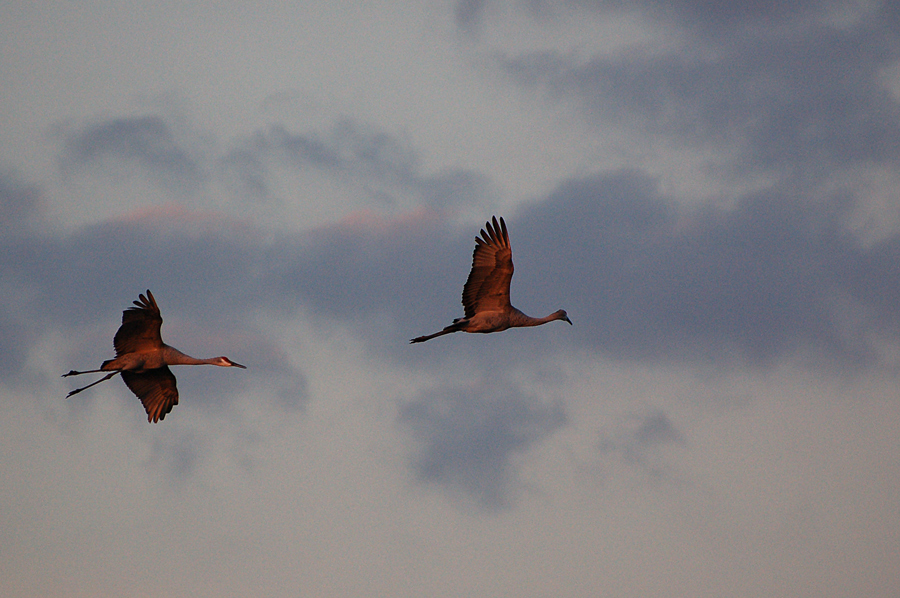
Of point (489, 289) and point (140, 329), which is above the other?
point (489, 289)

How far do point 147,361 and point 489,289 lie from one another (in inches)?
414

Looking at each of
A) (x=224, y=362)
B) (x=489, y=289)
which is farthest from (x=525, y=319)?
(x=224, y=362)

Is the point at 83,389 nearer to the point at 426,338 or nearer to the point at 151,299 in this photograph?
the point at 151,299

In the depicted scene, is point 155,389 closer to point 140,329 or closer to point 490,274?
point 140,329

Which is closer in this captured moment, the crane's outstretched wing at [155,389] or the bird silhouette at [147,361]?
the bird silhouette at [147,361]

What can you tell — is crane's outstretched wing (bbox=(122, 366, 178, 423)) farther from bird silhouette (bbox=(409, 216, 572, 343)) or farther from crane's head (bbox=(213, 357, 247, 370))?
bird silhouette (bbox=(409, 216, 572, 343))

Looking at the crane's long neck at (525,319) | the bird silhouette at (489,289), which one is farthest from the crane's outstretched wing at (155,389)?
the crane's long neck at (525,319)

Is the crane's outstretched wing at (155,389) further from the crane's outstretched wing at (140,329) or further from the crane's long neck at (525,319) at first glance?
the crane's long neck at (525,319)

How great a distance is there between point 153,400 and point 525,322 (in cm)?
1181

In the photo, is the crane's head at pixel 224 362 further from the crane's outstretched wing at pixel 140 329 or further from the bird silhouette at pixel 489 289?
the bird silhouette at pixel 489 289

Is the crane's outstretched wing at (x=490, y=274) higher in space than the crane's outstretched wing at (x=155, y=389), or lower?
higher

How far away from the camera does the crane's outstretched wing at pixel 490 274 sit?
47.9 m

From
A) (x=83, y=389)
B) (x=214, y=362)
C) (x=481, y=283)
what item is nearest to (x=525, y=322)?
(x=481, y=283)

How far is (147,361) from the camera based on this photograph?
47969 mm
